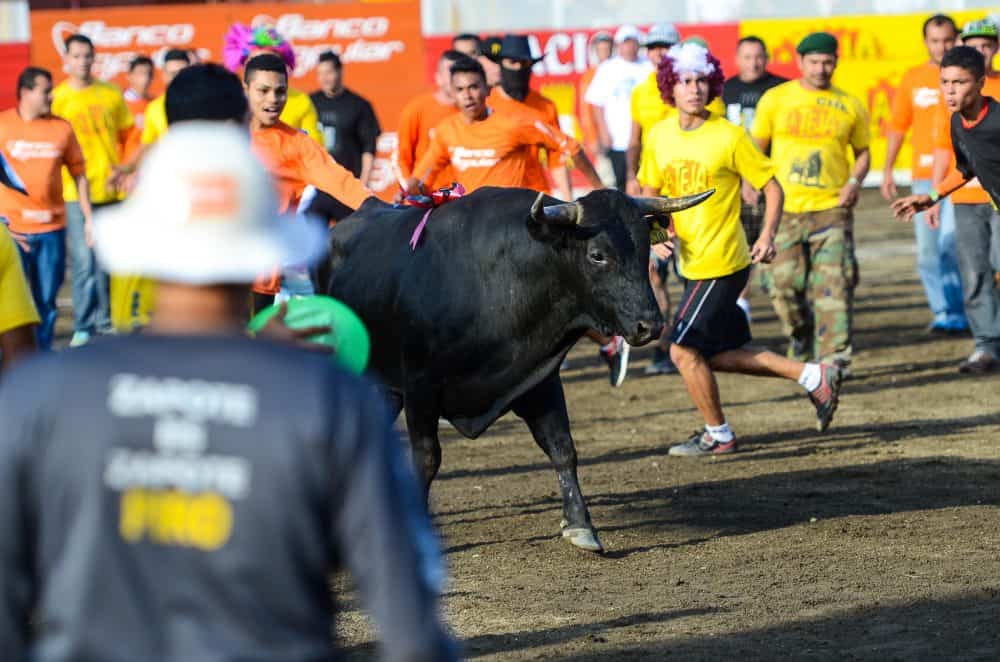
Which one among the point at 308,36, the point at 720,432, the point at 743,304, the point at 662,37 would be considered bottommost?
the point at 720,432

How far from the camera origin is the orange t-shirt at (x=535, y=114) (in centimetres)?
1017

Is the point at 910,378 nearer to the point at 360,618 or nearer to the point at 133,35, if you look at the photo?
the point at 360,618

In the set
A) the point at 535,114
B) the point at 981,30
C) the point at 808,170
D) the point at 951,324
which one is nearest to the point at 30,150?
the point at 535,114

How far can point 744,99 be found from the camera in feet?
42.8

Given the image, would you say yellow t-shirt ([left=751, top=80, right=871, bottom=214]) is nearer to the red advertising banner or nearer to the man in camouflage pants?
the man in camouflage pants

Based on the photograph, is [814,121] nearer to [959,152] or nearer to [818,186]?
[818,186]

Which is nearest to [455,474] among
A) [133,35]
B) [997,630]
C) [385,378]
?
[385,378]

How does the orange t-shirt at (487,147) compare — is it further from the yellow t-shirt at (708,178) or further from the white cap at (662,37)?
the white cap at (662,37)

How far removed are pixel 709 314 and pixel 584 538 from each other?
2.29 meters

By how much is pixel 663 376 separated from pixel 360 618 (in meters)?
6.82

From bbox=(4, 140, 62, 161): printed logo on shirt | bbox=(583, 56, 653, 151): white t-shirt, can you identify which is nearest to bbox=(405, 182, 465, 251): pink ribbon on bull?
bbox=(4, 140, 62, 161): printed logo on shirt

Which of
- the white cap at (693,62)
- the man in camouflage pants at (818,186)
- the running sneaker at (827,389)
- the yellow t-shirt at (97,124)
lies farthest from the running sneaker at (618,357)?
the yellow t-shirt at (97,124)

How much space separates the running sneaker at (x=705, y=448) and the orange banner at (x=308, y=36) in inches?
454

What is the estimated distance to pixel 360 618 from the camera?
6.45m
